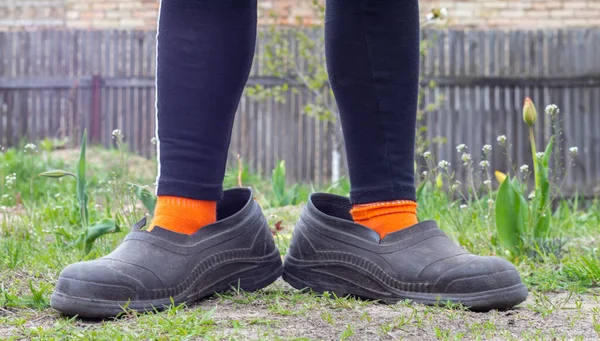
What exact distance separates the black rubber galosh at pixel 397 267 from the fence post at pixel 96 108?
5.85 m

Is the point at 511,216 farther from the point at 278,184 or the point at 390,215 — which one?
the point at 278,184

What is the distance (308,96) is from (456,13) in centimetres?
298

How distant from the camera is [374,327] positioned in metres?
1.27

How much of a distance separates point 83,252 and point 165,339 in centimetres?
95

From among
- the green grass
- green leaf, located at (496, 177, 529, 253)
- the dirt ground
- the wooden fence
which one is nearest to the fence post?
the wooden fence

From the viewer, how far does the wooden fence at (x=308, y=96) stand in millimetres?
6898

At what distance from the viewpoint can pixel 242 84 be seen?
154 cm

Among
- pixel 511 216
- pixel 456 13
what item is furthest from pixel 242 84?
pixel 456 13

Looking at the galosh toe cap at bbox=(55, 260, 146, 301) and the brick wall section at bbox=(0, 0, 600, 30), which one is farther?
the brick wall section at bbox=(0, 0, 600, 30)

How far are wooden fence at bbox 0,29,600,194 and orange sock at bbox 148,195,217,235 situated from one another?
17.3 feet

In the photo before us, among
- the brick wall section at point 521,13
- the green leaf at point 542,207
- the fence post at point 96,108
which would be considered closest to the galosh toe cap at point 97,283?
the green leaf at point 542,207

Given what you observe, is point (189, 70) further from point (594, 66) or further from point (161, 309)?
point (594, 66)

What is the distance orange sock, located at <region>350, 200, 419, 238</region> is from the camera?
1532 mm

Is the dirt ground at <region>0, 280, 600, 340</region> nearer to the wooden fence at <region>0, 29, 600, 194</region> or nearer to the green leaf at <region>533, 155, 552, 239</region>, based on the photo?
the green leaf at <region>533, 155, 552, 239</region>
